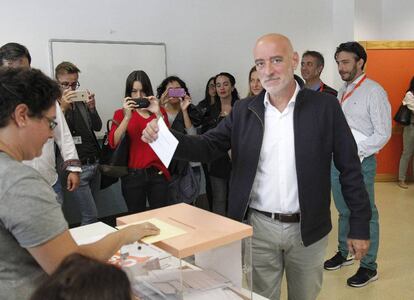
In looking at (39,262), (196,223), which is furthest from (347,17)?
(39,262)

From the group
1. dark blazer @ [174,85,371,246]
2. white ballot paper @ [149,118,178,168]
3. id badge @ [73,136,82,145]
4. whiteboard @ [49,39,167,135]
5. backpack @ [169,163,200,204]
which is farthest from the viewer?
whiteboard @ [49,39,167,135]

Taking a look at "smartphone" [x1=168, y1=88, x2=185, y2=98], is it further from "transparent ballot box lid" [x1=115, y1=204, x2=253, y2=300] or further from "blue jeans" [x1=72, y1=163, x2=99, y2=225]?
"transparent ballot box lid" [x1=115, y1=204, x2=253, y2=300]

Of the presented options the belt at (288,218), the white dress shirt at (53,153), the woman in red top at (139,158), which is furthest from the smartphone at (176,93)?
the belt at (288,218)

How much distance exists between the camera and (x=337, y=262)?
303 centimetres

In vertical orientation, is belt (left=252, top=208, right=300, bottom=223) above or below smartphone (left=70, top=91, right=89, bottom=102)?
below

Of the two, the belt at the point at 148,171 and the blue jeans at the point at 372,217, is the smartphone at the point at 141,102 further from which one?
the blue jeans at the point at 372,217

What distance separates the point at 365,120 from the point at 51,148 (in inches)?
79.5

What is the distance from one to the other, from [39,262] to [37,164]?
1484 mm

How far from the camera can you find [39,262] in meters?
0.94

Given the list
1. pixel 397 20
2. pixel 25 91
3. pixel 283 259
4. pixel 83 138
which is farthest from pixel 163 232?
pixel 397 20

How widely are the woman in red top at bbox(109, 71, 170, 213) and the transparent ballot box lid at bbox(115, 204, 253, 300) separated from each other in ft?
5.23

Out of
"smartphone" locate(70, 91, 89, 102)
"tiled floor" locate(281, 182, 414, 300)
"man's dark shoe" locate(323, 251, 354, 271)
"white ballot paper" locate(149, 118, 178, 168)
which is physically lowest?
"tiled floor" locate(281, 182, 414, 300)

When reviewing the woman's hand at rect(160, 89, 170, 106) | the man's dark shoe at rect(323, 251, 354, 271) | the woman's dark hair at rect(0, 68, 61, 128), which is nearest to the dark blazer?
the woman's dark hair at rect(0, 68, 61, 128)

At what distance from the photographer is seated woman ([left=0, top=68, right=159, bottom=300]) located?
2.96ft
